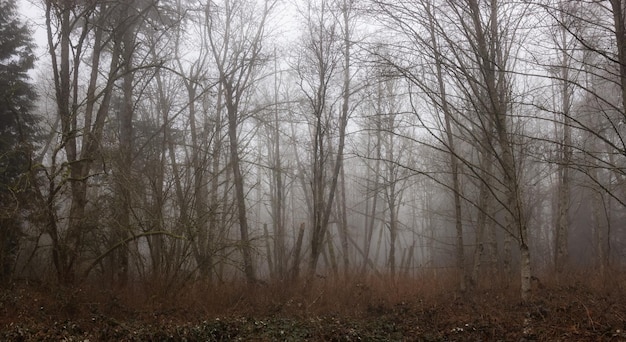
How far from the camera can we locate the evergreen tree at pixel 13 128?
27.5ft

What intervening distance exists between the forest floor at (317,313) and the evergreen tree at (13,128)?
3.83 ft

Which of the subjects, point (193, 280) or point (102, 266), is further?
point (102, 266)

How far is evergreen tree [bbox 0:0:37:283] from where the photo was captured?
8391mm

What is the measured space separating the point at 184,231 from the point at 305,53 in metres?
6.19

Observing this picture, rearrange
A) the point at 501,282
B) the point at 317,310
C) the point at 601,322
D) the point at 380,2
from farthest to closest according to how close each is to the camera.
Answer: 1. the point at 501,282
2. the point at 317,310
3. the point at 380,2
4. the point at 601,322

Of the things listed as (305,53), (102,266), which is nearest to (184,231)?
(102,266)

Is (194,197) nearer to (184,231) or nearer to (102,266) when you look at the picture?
(184,231)

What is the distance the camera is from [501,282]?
1065 centimetres

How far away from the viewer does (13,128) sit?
39.8 ft

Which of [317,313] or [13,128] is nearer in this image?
[317,313]

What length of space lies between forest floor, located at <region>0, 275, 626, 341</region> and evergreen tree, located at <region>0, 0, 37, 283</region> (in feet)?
3.83

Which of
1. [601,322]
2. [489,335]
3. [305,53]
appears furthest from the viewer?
[305,53]

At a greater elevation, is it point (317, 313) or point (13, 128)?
point (13, 128)

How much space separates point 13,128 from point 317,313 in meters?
9.80
